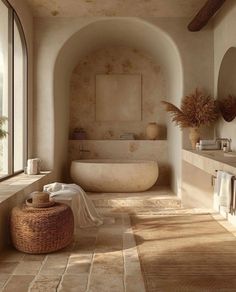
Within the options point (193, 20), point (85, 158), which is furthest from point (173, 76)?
point (85, 158)

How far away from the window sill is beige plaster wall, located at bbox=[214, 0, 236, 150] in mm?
2563

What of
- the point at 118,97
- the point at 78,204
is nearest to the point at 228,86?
the point at 118,97

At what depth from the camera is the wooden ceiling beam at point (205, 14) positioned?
4.24 metres

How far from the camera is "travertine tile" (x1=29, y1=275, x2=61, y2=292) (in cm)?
244

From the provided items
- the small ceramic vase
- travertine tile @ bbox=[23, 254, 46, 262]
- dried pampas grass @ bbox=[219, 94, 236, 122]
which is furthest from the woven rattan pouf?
the small ceramic vase

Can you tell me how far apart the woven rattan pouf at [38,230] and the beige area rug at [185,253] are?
777 mm

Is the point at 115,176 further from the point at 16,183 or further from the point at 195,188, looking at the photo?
the point at 16,183

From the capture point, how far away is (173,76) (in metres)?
5.88

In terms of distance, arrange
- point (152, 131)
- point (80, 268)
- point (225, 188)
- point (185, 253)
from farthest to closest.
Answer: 1. point (152, 131)
2. point (225, 188)
3. point (185, 253)
4. point (80, 268)

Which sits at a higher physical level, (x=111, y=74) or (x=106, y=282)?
(x=111, y=74)

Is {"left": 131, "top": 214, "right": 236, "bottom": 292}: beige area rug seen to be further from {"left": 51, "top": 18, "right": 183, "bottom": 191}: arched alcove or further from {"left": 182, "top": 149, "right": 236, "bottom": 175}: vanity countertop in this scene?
{"left": 51, "top": 18, "right": 183, "bottom": 191}: arched alcove

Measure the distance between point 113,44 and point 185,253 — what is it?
4.33 m

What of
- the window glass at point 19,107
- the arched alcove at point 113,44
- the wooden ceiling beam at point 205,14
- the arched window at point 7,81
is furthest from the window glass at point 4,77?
the wooden ceiling beam at point 205,14

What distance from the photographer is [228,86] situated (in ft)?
16.2
